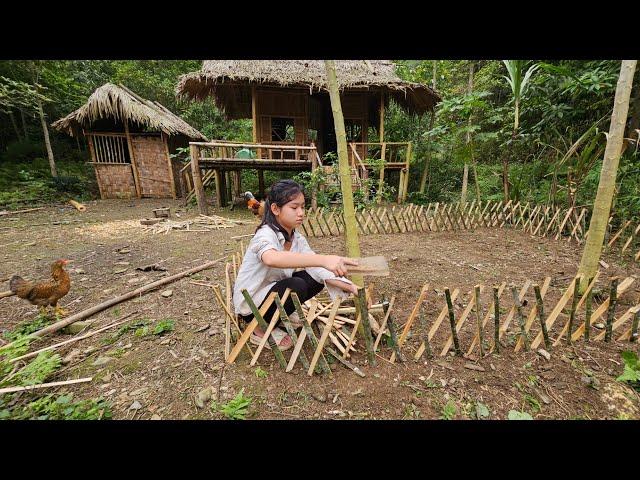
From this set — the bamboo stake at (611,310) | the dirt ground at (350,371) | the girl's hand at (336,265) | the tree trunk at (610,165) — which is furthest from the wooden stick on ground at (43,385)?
the tree trunk at (610,165)

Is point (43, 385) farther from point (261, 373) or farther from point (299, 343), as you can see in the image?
point (299, 343)

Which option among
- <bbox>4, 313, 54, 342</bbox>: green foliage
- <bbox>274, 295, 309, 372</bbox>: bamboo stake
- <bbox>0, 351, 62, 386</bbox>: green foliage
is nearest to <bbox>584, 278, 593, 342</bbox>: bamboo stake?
<bbox>274, 295, 309, 372</bbox>: bamboo stake

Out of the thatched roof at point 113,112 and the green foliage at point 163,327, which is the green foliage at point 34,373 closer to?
the green foliage at point 163,327

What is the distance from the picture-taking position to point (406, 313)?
2.69 m

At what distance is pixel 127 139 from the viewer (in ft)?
39.7

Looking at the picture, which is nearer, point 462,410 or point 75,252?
point 462,410

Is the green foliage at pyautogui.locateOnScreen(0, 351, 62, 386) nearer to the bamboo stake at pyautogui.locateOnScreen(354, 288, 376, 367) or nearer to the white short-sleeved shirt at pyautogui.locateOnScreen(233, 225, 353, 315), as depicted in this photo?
the white short-sleeved shirt at pyautogui.locateOnScreen(233, 225, 353, 315)

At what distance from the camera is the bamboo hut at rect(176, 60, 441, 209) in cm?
877

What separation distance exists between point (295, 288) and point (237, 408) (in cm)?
82

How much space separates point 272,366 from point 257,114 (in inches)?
416

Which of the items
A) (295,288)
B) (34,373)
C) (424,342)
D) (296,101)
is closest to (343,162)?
(295,288)

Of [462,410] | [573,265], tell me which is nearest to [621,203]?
[573,265]

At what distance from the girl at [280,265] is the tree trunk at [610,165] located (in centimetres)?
237
